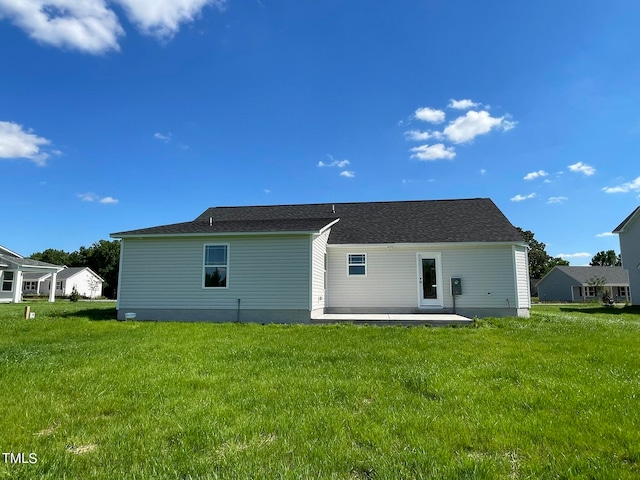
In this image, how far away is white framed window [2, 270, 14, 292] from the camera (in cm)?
2886

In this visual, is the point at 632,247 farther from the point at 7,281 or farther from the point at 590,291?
the point at 7,281

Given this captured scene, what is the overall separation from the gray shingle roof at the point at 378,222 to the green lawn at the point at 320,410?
5768mm

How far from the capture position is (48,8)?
1003 cm

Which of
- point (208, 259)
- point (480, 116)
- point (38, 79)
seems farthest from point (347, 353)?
point (38, 79)

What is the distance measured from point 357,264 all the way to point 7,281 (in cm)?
2990

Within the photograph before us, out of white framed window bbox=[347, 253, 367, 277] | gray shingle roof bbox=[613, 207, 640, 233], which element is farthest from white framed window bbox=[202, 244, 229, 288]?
gray shingle roof bbox=[613, 207, 640, 233]

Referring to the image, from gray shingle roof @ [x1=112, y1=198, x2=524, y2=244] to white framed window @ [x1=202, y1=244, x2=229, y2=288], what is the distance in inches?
27.5

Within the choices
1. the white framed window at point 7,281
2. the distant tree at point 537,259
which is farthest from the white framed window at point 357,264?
the distant tree at point 537,259

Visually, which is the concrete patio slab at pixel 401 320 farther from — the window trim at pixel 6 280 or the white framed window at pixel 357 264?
the window trim at pixel 6 280

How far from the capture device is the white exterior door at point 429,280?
13820mm

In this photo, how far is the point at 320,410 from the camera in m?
4.03

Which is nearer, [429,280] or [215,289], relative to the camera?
[215,289]

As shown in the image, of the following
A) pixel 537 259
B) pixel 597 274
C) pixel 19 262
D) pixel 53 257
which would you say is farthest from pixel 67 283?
pixel 537 259

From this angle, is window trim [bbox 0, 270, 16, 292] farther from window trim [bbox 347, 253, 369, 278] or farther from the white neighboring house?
window trim [bbox 347, 253, 369, 278]
